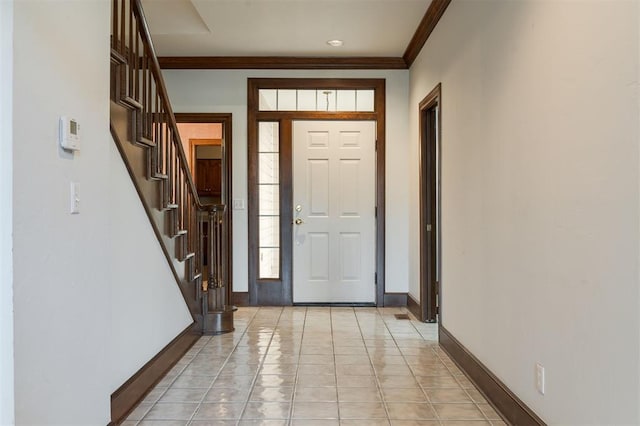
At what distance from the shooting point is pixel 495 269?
2.58m

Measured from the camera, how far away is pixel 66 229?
175 centimetres

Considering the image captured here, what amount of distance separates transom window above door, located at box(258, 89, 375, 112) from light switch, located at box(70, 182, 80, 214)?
Result: 3.52m

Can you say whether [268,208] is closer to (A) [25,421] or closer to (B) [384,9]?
(B) [384,9]

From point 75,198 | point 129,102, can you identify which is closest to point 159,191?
point 129,102

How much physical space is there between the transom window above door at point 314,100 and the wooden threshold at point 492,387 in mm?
2625

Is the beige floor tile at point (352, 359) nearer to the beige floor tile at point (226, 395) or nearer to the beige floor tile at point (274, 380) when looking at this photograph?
the beige floor tile at point (274, 380)

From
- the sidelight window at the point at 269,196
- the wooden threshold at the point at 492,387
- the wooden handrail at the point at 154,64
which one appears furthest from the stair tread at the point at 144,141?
the sidelight window at the point at 269,196

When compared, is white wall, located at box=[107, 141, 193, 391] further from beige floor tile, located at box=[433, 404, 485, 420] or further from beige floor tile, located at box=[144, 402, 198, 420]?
beige floor tile, located at box=[433, 404, 485, 420]

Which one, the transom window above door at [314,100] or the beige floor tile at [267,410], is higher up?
the transom window above door at [314,100]

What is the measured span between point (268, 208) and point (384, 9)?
7.54 ft
